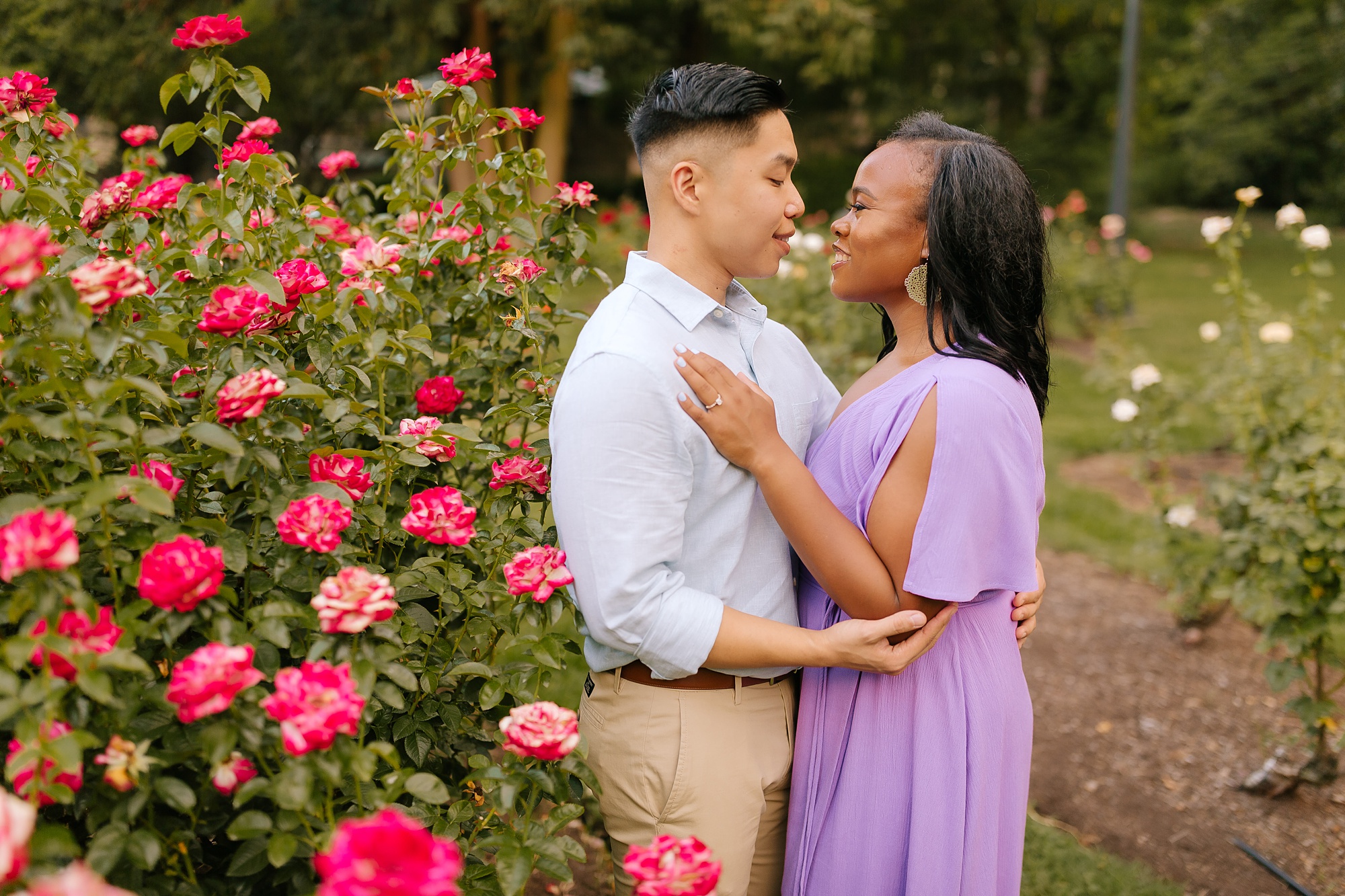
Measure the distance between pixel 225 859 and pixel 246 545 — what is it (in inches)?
19.7

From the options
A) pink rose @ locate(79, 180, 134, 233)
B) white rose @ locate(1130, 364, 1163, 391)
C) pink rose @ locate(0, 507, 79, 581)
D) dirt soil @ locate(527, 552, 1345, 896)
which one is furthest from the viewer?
white rose @ locate(1130, 364, 1163, 391)

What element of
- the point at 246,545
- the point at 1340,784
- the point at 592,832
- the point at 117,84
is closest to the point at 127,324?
the point at 246,545

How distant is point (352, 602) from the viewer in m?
1.34

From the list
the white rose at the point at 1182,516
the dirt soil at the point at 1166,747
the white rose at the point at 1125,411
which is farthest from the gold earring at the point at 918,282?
the white rose at the point at 1125,411

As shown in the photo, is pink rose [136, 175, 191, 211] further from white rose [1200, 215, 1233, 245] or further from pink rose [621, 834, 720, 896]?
white rose [1200, 215, 1233, 245]

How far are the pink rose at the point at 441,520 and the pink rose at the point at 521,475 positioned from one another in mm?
285

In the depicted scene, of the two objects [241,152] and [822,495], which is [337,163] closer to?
[241,152]

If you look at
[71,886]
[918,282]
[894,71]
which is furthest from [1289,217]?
[894,71]

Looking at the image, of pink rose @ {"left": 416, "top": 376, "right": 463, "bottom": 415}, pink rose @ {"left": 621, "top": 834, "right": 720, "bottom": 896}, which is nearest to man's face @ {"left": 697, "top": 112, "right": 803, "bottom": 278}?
pink rose @ {"left": 416, "top": 376, "right": 463, "bottom": 415}

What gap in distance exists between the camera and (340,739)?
1.31 metres

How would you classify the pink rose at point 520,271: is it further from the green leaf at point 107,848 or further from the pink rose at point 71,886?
the pink rose at point 71,886

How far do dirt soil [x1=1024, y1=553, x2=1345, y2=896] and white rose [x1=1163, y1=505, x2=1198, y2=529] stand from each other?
673 mm

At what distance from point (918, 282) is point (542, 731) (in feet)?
4.03

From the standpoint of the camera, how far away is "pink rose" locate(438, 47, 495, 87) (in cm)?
230
